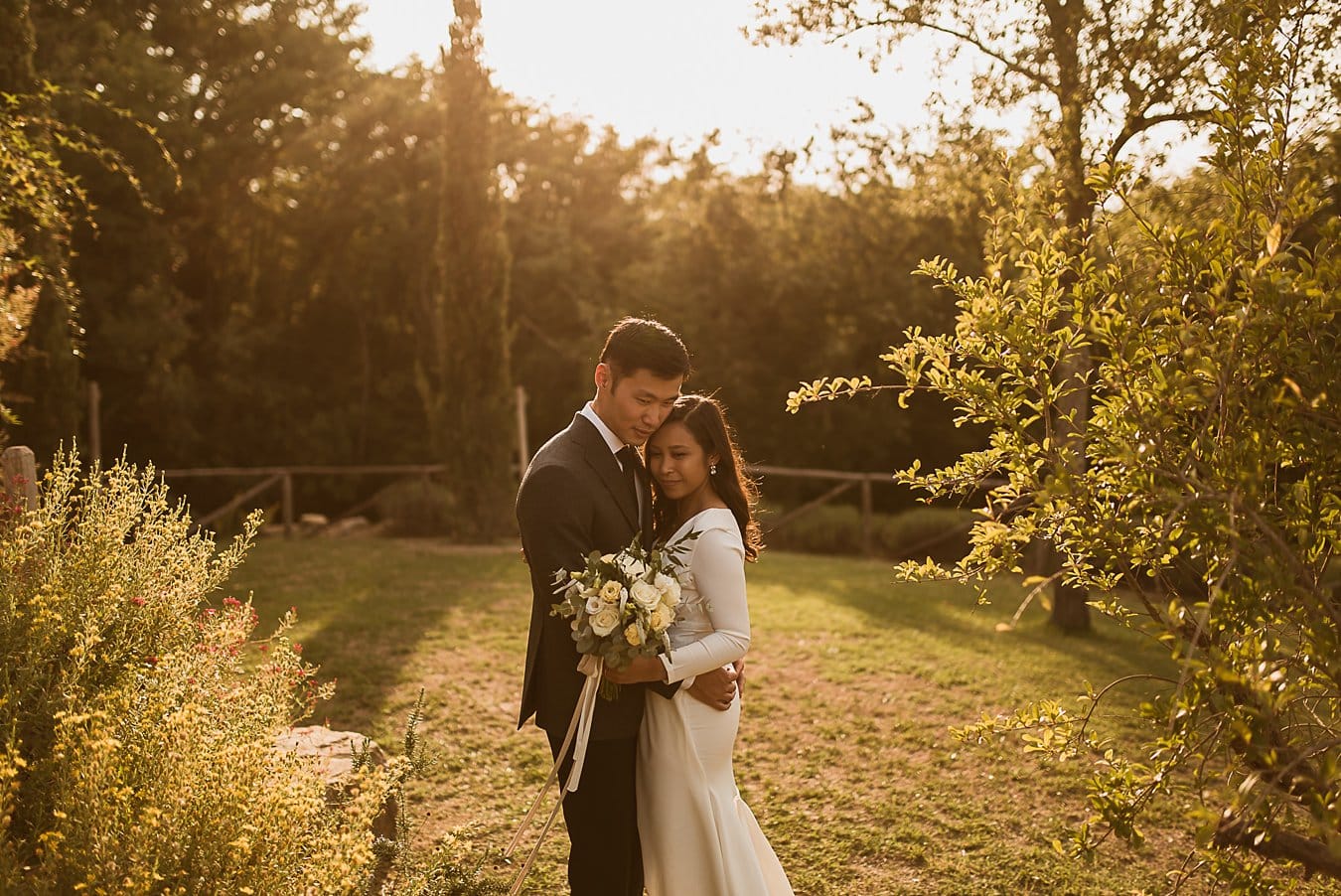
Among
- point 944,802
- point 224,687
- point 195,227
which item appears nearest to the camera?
point 224,687

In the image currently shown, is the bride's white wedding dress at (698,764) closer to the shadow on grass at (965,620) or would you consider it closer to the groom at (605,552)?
the groom at (605,552)

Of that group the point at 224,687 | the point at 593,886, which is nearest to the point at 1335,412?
the point at 593,886

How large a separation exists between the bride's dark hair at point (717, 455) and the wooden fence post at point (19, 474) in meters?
2.98

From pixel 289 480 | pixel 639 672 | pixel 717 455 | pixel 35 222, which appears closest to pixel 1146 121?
pixel 717 455

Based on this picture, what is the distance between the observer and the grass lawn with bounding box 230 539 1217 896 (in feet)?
15.9

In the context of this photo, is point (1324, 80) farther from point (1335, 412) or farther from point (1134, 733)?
point (1335, 412)

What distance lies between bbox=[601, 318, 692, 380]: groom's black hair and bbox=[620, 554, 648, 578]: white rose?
599mm

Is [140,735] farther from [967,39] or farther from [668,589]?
[967,39]

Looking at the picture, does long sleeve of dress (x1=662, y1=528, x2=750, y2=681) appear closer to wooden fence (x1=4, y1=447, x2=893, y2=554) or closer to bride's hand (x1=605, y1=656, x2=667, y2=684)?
bride's hand (x1=605, y1=656, x2=667, y2=684)

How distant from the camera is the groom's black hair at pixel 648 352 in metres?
3.18

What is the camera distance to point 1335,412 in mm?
2209

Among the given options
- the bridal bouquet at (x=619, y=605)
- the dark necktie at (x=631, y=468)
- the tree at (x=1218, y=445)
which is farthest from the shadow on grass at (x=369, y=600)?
the tree at (x=1218, y=445)

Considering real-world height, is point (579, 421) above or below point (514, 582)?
above

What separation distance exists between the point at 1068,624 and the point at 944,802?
16.5 feet
